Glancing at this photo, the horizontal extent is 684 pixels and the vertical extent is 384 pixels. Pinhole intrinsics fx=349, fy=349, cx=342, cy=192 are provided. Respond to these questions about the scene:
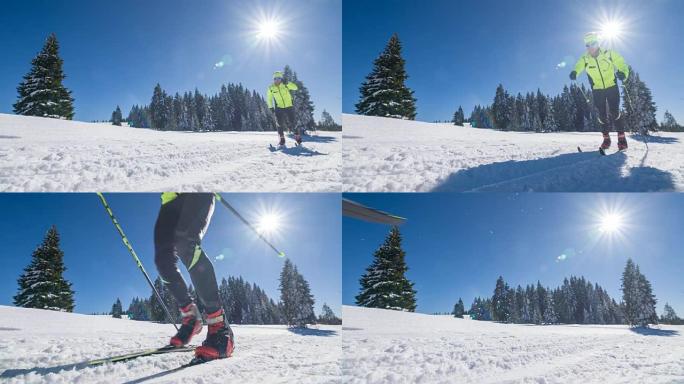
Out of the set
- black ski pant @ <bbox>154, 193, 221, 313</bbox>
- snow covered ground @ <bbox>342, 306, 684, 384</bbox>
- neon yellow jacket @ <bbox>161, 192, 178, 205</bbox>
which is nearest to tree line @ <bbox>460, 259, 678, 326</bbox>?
snow covered ground @ <bbox>342, 306, 684, 384</bbox>

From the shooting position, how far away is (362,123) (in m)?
5.04

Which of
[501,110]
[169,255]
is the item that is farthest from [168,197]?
[501,110]

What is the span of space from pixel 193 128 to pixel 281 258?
2.27 meters

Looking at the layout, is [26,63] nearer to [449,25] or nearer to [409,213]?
[409,213]

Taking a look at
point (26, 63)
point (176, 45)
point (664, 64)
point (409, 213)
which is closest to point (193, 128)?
point (176, 45)

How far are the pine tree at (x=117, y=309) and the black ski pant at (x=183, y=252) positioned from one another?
2.87ft

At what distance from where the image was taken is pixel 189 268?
3205 millimetres

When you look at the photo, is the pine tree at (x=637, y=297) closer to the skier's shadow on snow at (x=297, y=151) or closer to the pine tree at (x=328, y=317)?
the pine tree at (x=328, y=317)

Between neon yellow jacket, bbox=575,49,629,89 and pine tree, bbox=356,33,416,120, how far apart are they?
2.18 meters

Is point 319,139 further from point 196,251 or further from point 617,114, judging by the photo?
point 617,114

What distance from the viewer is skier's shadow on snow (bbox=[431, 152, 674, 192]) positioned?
11.3 ft

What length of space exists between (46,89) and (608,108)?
22.8 ft

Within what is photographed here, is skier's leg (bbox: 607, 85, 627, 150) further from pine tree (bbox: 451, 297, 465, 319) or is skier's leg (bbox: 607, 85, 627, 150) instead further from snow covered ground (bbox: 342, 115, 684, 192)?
pine tree (bbox: 451, 297, 465, 319)

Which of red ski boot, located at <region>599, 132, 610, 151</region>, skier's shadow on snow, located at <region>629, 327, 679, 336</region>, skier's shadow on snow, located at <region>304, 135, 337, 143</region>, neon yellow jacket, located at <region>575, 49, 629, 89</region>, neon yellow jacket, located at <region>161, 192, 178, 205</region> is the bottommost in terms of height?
skier's shadow on snow, located at <region>629, 327, 679, 336</region>
